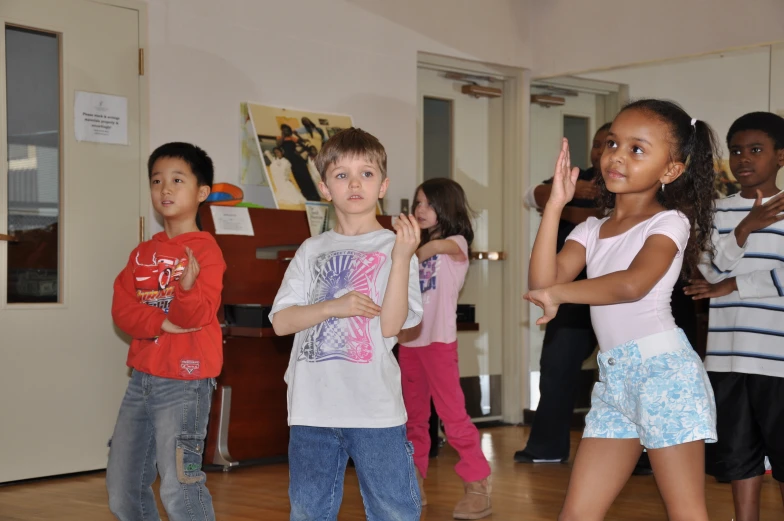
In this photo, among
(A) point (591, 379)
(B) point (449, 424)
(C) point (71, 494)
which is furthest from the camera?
(A) point (591, 379)

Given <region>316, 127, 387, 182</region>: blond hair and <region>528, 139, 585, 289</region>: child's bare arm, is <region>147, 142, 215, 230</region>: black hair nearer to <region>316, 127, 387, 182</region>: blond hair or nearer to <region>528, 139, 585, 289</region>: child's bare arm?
<region>316, 127, 387, 182</region>: blond hair

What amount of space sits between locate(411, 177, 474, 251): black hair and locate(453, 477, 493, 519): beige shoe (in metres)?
1.00

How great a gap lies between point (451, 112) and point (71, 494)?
10.6ft

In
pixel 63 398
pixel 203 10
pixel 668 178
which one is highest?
pixel 203 10

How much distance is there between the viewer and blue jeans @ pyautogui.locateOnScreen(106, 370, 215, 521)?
2.46m

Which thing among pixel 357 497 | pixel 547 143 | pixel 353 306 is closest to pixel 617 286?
pixel 353 306

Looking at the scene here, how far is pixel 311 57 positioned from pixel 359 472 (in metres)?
3.33

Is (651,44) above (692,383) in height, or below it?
above

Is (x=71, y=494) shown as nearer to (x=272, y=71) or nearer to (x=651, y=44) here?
(x=272, y=71)

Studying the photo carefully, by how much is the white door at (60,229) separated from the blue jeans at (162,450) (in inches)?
66.3

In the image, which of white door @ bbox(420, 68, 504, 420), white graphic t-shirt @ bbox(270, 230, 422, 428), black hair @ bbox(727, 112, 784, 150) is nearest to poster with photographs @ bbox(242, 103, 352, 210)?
white door @ bbox(420, 68, 504, 420)

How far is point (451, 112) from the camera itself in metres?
5.91

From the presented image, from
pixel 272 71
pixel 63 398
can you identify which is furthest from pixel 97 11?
pixel 63 398

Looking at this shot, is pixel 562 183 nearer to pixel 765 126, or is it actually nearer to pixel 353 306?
pixel 353 306
